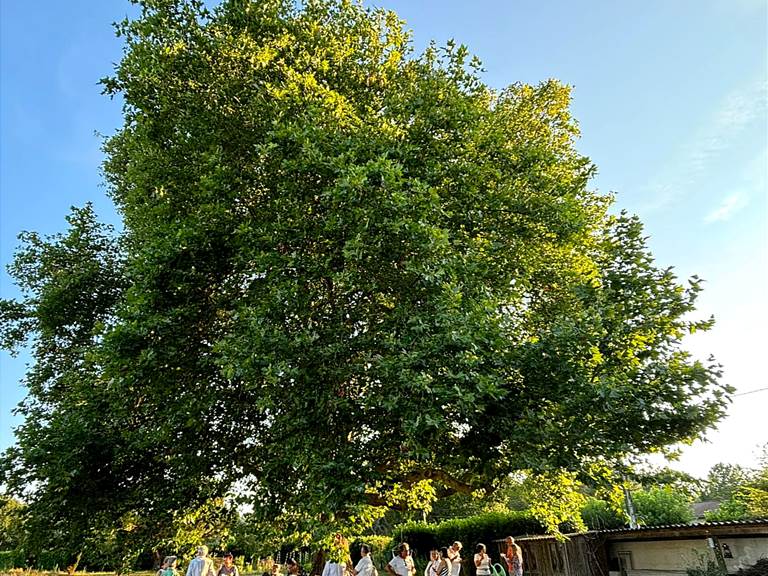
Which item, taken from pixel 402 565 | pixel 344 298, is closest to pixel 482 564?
pixel 402 565

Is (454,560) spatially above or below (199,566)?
below

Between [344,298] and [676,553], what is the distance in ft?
50.3

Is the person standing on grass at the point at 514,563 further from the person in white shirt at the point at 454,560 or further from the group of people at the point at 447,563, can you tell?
the person in white shirt at the point at 454,560

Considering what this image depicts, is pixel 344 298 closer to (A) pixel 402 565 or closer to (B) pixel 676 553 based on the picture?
(A) pixel 402 565

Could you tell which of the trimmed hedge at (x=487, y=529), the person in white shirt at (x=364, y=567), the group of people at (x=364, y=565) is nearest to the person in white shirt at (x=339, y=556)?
the group of people at (x=364, y=565)

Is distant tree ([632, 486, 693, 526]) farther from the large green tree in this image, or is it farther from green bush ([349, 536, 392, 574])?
the large green tree

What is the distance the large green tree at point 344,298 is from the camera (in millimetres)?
9008

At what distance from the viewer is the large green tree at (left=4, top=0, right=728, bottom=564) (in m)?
9.01

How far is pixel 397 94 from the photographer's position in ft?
40.2

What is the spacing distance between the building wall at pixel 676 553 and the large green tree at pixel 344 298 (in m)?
8.31

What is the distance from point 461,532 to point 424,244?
69.2ft

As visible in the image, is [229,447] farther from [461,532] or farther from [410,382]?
[461,532]

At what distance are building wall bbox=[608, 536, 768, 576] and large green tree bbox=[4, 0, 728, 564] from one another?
831 cm

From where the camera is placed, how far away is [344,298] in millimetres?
10844
